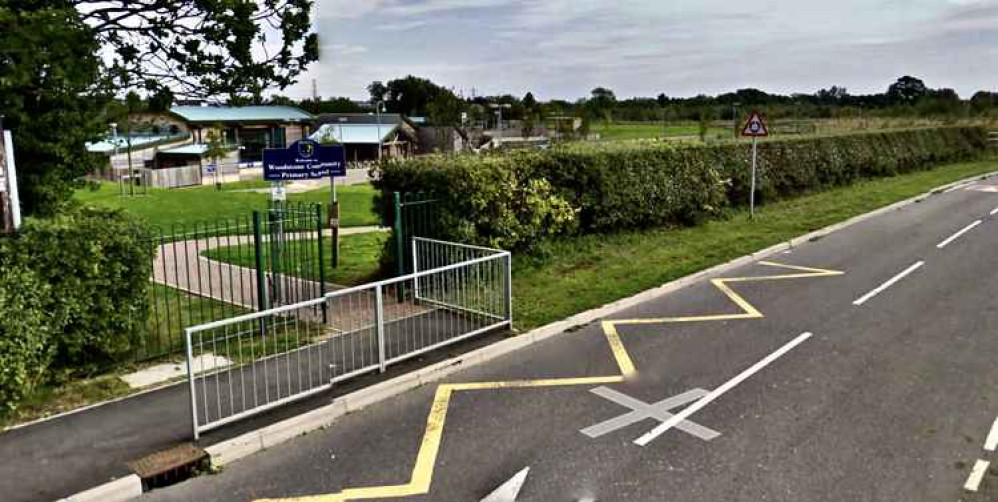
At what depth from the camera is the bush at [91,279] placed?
7.13 m

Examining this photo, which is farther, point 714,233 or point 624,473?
point 714,233

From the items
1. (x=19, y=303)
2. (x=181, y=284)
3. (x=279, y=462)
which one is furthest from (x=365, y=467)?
(x=181, y=284)

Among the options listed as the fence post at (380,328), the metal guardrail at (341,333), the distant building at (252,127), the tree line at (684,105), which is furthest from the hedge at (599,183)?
the distant building at (252,127)

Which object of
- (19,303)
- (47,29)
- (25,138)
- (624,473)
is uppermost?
(47,29)

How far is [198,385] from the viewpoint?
7543 mm

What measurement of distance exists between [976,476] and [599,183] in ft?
34.5

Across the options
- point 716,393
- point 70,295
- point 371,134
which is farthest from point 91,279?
point 371,134

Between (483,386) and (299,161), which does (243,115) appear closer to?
A: (299,161)

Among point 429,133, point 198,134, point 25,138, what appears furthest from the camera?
point 429,133

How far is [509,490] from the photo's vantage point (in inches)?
221

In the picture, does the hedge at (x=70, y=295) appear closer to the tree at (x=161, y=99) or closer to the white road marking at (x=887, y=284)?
the tree at (x=161, y=99)

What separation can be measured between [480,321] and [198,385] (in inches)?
140

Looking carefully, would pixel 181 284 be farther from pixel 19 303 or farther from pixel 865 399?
pixel 865 399

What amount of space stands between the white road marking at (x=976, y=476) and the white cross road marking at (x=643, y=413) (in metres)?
1.85
